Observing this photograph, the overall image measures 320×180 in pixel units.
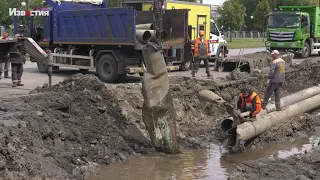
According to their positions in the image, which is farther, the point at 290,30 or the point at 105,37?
the point at 290,30

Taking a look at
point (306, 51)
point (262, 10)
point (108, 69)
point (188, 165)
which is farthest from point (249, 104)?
point (262, 10)

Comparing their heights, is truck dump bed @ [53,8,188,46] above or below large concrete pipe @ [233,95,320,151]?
above

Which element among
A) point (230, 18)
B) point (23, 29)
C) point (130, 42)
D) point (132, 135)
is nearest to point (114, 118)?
point (132, 135)

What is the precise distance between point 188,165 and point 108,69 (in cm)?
938

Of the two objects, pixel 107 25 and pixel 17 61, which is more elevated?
pixel 107 25

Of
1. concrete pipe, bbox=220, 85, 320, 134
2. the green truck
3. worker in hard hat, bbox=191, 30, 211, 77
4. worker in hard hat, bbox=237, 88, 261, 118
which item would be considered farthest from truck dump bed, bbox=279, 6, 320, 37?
worker in hard hat, bbox=237, 88, 261, 118

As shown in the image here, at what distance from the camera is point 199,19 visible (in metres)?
24.2

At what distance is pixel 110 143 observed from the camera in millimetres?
9492

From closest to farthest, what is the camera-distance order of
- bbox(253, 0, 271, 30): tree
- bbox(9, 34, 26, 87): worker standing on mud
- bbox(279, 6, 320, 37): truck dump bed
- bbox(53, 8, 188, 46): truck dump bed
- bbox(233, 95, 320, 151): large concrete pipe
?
bbox(233, 95, 320, 151): large concrete pipe < bbox(9, 34, 26, 87): worker standing on mud < bbox(53, 8, 188, 46): truck dump bed < bbox(279, 6, 320, 37): truck dump bed < bbox(253, 0, 271, 30): tree

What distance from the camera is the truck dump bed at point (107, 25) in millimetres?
16812

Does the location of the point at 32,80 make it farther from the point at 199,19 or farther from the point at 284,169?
the point at 284,169

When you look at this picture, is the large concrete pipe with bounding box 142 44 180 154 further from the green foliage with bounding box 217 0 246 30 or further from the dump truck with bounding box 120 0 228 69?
the green foliage with bounding box 217 0 246 30

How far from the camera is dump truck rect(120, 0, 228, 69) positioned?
23100 mm

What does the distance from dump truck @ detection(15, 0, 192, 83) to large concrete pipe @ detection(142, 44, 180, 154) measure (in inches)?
268
